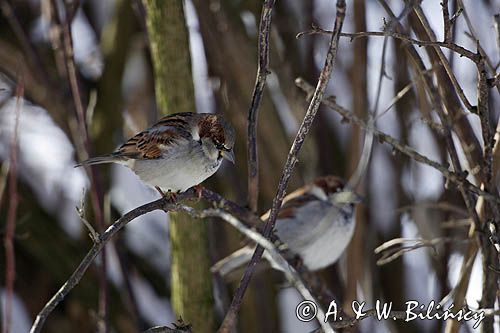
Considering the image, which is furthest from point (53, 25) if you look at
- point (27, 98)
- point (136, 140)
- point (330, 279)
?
point (330, 279)

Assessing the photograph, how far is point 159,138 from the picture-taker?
7.79 ft

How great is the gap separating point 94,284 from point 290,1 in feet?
4.71

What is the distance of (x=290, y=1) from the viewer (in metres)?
3.63

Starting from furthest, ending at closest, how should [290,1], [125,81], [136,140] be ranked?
[125,81]
[290,1]
[136,140]

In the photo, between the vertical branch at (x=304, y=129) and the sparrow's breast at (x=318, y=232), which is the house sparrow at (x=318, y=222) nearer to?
the sparrow's breast at (x=318, y=232)

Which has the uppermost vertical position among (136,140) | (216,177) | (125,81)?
(125,81)

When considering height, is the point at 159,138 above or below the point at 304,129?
above

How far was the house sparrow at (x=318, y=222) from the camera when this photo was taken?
10.5 feet

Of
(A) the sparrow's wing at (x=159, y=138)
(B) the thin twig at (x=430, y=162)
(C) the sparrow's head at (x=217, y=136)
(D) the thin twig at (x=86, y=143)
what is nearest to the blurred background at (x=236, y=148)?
(D) the thin twig at (x=86, y=143)

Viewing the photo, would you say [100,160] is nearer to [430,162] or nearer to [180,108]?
[180,108]

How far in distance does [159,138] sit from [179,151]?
0.07m

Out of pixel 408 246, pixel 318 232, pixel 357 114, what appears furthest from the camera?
pixel 318 232

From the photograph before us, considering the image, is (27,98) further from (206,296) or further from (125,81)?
(206,296)

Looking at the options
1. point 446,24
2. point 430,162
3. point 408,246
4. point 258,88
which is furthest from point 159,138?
point 446,24
